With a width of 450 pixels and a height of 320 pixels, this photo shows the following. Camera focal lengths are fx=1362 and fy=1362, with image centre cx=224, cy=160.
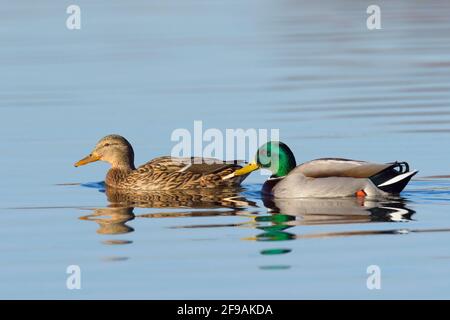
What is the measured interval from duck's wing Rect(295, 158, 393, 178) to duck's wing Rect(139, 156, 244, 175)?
1349 mm

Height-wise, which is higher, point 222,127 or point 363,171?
point 222,127

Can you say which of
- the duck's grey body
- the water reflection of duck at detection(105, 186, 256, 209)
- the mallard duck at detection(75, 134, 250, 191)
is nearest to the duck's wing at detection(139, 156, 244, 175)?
the mallard duck at detection(75, 134, 250, 191)

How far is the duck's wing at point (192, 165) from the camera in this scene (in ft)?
51.0

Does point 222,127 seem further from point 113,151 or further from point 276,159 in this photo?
point 276,159

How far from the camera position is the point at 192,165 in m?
15.7

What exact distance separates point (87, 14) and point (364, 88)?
14.2 m

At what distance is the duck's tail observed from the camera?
1417 cm

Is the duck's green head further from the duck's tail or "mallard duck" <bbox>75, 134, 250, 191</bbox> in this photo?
the duck's tail

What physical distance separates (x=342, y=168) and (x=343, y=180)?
0.44ft

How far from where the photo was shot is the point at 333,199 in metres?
14.4

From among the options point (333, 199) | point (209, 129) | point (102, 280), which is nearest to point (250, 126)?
point (209, 129)

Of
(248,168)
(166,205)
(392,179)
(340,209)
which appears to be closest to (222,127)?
(248,168)

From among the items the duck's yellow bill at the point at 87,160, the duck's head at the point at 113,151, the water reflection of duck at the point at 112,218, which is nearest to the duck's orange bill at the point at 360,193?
the water reflection of duck at the point at 112,218

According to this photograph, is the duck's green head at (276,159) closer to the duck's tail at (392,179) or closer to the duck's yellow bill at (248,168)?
the duck's yellow bill at (248,168)
